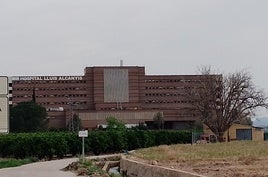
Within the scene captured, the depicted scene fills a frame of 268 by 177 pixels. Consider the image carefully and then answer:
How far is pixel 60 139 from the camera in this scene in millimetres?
52312

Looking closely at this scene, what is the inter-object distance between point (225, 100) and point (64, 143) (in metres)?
39.2

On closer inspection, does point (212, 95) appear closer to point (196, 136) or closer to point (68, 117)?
point (196, 136)

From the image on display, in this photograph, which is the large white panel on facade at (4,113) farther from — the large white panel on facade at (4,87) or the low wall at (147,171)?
the low wall at (147,171)

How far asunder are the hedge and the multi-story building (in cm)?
9393

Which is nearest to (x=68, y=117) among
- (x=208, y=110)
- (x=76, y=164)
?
(x=208, y=110)

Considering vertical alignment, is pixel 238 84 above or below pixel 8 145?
above

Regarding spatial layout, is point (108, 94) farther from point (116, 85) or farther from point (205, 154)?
point (205, 154)

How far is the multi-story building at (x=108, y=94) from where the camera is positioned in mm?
163000

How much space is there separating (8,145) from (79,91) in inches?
4752

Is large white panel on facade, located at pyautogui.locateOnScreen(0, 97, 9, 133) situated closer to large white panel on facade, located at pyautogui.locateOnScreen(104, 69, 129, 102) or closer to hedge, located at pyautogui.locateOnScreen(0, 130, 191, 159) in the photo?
hedge, located at pyautogui.locateOnScreen(0, 130, 191, 159)

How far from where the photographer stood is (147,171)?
25.7 metres

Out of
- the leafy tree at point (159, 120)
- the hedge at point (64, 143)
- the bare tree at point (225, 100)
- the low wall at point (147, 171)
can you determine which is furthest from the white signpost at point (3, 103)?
the leafy tree at point (159, 120)

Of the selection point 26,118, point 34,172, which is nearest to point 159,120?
point 26,118

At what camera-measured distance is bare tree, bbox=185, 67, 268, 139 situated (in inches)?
3364
